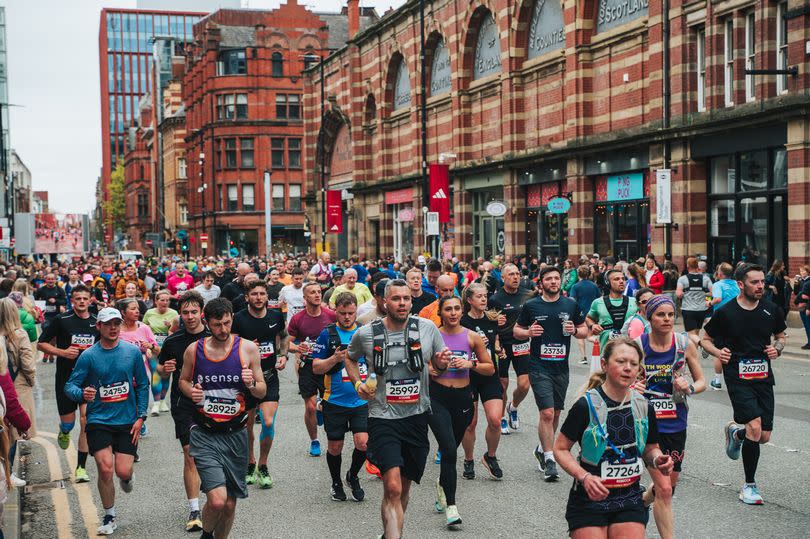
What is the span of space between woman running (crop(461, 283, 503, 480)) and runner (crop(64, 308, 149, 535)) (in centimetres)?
300

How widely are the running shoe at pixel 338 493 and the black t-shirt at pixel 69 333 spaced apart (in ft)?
10.5

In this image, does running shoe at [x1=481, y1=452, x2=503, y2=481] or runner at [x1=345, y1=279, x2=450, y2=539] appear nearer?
runner at [x1=345, y1=279, x2=450, y2=539]

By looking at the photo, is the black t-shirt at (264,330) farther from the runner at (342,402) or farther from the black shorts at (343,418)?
the black shorts at (343,418)

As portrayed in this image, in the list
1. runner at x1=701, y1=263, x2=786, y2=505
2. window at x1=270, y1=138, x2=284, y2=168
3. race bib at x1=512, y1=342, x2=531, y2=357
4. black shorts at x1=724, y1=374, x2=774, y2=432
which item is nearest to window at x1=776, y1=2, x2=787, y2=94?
race bib at x1=512, y1=342, x2=531, y2=357

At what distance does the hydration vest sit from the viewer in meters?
5.44

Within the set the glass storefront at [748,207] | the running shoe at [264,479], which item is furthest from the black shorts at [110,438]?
the glass storefront at [748,207]

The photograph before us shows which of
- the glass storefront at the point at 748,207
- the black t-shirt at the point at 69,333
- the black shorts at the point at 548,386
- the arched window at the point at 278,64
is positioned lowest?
the black shorts at the point at 548,386

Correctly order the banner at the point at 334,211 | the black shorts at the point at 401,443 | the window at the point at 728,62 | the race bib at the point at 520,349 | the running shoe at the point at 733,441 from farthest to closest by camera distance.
A: the banner at the point at 334,211 → the window at the point at 728,62 → the race bib at the point at 520,349 → the running shoe at the point at 733,441 → the black shorts at the point at 401,443

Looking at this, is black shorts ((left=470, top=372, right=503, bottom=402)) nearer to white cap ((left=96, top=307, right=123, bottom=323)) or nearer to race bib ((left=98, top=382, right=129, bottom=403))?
race bib ((left=98, top=382, right=129, bottom=403))

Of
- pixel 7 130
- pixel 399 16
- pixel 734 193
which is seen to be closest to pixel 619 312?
pixel 734 193

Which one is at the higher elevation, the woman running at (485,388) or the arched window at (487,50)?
the arched window at (487,50)

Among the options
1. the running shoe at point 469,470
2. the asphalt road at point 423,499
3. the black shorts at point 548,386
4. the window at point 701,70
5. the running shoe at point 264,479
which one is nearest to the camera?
the asphalt road at point 423,499

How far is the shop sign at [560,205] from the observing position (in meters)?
32.2

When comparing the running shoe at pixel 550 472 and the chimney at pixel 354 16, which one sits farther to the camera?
the chimney at pixel 354 16
